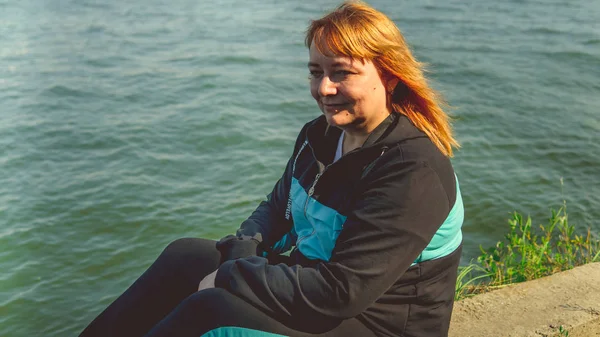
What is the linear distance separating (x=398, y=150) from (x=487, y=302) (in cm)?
154

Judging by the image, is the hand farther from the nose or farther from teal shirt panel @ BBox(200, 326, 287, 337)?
the nose

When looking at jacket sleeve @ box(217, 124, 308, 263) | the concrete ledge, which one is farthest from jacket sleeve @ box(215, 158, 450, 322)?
the concrete ledge

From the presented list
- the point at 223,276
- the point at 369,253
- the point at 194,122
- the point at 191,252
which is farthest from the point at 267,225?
the point at 194,122

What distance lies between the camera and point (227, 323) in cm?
234

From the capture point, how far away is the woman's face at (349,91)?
2.57m

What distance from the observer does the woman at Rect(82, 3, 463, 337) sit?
2.32m

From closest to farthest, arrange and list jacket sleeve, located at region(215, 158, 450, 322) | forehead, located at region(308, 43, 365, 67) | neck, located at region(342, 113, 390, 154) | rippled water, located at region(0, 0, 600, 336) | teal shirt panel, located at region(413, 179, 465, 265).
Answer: jacket sleeve, located at region(215, 158, 450, 322)
teal shirt panel, located at region(413, 179, 465, 265)
forehead, located at region(308, 43, 365, 67)
neck, located at region(342, 113, 390, 154)
rippled water, located at region(0, 0, 600, 336)

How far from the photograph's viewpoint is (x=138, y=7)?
13672 millimetres

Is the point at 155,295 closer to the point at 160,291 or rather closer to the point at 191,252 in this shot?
the point at 160,291

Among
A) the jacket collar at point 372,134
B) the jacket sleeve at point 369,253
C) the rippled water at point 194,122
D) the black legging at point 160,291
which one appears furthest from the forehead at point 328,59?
the rippled water at point 194,122

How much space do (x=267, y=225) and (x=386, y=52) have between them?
3.36 ft

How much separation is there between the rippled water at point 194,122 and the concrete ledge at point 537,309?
2.11m

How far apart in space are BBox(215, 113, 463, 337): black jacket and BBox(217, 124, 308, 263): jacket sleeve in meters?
0.32

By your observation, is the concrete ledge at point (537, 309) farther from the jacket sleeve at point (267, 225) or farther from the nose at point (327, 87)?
the nose at point (327, 87)
